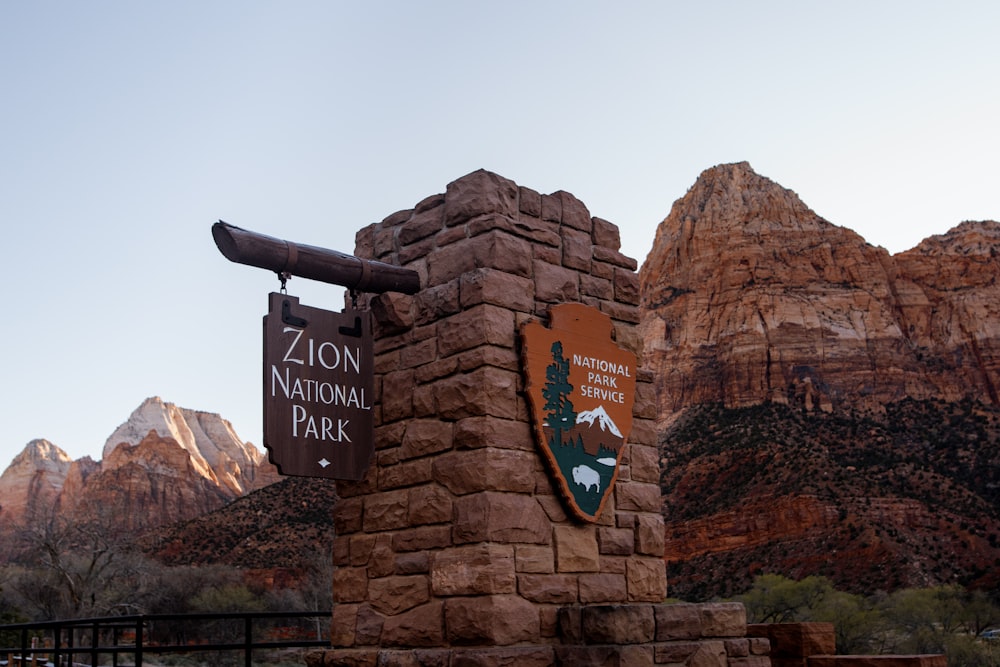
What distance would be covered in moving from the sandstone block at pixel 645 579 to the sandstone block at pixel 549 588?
0.55 metres

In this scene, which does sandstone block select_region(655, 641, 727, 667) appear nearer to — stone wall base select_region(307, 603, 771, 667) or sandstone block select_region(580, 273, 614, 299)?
stone wall base select_region(307, 603, 771, 667)

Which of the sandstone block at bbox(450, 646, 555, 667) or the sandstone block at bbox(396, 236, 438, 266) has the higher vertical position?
the sandstone block at bbox(396, 236, 438, 266)

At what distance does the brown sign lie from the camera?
19.0 ft

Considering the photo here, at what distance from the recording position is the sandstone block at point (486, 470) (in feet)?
18.9

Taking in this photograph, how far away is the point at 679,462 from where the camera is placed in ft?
178

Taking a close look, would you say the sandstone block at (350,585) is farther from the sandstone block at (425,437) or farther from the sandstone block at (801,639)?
the sandstone block at (801,639)

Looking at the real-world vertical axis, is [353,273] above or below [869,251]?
below

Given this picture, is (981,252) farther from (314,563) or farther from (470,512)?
(470,512)

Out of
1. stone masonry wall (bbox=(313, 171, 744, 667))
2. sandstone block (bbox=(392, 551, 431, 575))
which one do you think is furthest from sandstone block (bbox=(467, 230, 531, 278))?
sandstone block (bbox=(392, 551, 431, 575))

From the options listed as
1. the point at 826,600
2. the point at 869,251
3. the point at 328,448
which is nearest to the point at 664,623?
the point at 328,448

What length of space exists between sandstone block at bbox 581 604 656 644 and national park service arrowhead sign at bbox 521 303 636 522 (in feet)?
2.10

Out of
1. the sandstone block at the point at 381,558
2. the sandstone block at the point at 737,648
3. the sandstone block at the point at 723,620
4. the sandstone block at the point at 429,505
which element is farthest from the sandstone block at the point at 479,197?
the sandstone block at the point at 737,648

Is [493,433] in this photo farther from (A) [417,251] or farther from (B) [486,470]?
(A) [417,251]

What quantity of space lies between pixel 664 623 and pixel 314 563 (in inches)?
1331
